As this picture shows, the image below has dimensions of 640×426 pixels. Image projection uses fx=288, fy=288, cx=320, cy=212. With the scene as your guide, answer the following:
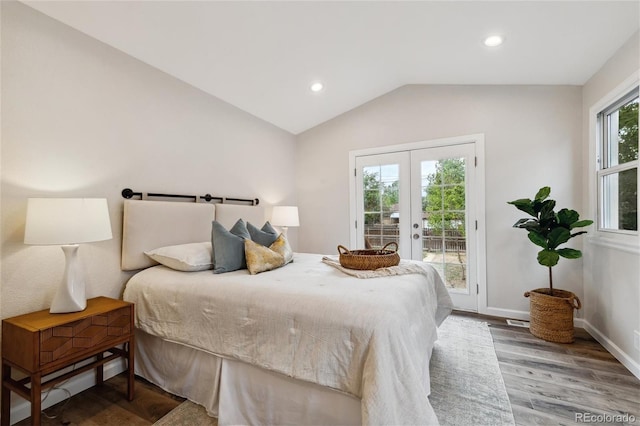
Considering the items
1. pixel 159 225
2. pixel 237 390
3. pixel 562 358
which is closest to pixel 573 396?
pixel 562 358

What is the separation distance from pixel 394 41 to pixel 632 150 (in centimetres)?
208

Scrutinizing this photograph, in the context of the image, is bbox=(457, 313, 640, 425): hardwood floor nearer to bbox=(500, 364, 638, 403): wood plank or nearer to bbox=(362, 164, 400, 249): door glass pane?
bbox=(500, 364, 638, 403): wood plank

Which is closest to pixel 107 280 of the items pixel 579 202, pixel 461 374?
pixel 461 374

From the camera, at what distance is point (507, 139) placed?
3.20m

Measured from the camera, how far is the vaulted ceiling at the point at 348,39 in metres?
2.02

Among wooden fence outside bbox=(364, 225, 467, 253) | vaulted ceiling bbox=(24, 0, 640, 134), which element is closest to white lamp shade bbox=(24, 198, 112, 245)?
vaulted ceiling bbox=(24, 0, 640, 134)

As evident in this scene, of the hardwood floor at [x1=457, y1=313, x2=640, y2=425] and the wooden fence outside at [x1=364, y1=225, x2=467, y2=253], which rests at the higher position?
the wooden fence outside at [x1=364, y1=225, x2=467, y2=253]

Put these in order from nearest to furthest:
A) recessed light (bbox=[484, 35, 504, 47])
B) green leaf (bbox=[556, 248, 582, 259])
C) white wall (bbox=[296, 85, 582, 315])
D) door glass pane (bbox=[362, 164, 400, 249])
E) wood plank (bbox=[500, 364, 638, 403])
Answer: wood plank (bbox=[500, 364, 638, 403]) → recessed light (bbox=[484, 35, 504, 47]) → green leaf (bbox=[556, 248, 582, 259]) → white wall (bbox=[296, 85, 582, 315]) → door glass pane (bbox=[362, 164, 400, 249])

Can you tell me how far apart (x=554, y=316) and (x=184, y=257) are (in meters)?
3.24

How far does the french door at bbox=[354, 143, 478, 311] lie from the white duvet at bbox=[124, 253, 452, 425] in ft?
5.01

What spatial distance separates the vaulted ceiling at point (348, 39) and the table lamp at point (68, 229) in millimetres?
1316

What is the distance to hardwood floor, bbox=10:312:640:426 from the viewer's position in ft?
5.62

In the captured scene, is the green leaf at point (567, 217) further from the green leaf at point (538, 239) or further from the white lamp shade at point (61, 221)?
the white lamp shade at point (61, 221)

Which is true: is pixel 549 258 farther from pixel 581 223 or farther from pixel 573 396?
pixel 573 396
